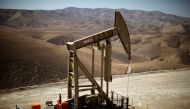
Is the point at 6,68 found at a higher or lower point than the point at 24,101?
higher

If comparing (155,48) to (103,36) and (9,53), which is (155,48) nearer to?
(9,53)

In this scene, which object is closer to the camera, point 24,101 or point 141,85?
point 24,101

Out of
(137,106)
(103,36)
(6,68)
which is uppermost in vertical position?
(103,36)

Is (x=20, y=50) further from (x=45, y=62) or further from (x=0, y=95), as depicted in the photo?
(x=0, y=95)

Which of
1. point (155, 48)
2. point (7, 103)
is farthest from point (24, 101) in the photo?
point (155, 48)

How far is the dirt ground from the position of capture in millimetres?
21984

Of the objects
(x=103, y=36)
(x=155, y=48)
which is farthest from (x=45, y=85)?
(x=155, y=48)

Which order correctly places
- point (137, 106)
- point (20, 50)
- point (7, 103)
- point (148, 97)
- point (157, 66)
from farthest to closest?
point (157, 66), point (20, 50), point (148, 97), point (7, 103), point (137, 106)

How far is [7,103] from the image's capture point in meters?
22.3

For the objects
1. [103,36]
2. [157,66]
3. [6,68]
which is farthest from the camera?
[157,66]

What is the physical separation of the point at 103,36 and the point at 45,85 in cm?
1490

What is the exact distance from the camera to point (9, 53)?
35625 mm

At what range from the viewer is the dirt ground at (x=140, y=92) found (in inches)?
866

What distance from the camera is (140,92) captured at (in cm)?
2606
